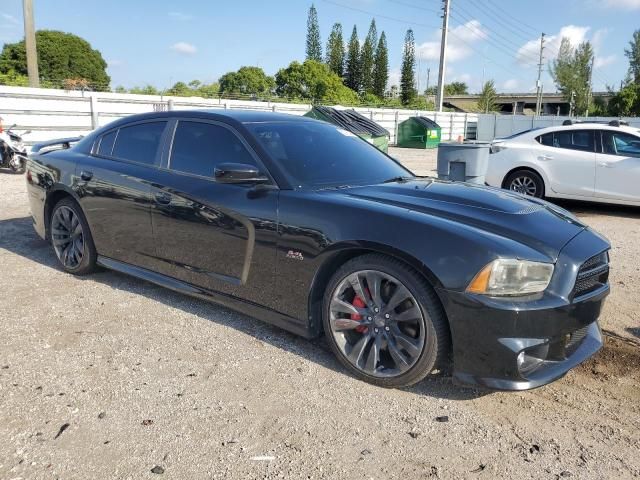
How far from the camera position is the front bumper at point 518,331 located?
2.68 metres

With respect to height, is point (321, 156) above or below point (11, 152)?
above

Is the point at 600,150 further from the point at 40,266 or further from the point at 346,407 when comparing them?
the point at 40,266

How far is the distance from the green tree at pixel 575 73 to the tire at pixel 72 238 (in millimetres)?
73571

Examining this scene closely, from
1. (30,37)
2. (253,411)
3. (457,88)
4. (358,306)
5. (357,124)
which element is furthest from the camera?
(457,88)

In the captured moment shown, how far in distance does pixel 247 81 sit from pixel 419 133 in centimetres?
5609

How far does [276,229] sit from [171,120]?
1.53 meters

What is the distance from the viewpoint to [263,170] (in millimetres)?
3566

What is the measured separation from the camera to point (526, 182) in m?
9.27

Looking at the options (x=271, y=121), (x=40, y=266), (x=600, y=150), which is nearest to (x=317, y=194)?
(x=271, y=121)

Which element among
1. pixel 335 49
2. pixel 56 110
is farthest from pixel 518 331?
pixel 335 49

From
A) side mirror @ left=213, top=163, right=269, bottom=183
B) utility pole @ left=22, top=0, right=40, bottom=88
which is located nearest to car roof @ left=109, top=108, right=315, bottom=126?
side mirror @ left=213, top=163, right=269, bottom=183

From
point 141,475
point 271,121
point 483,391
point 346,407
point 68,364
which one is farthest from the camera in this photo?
point 271,121

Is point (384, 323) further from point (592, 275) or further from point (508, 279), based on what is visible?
point (592, 275)

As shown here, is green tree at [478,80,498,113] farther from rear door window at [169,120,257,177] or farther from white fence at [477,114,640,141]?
rear door window at [169,120,257,177]
